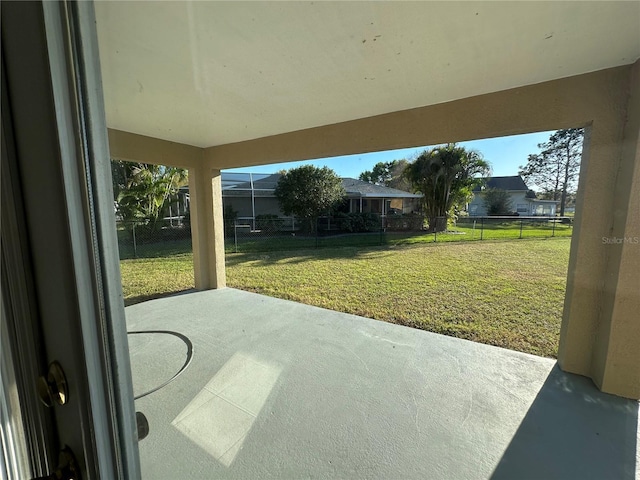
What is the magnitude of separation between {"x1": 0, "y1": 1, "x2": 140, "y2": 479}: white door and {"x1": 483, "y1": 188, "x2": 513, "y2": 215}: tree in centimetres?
381

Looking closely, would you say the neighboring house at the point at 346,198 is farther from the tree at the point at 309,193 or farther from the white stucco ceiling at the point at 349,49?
the white stucco ceiling at the point at 349,49

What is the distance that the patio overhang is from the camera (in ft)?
4.36

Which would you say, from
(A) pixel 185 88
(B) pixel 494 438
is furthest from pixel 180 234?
(B) pixel 494 438

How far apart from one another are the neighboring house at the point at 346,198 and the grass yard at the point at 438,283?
1.03 metres

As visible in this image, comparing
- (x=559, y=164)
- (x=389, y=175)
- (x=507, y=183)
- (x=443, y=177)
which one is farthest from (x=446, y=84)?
(x=389, y=175)

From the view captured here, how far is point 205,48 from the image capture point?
5.12ft

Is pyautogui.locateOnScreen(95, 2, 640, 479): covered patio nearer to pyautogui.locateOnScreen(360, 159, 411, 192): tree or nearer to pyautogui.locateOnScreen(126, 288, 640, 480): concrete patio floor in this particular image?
pyautogui.locateOnScreen(126, 288, 640, 480): concrete patio floor

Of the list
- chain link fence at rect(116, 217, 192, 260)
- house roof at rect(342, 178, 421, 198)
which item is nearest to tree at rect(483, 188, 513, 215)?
house roof at rect(342, 178, 421, 198)

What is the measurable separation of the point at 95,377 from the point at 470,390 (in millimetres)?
2277

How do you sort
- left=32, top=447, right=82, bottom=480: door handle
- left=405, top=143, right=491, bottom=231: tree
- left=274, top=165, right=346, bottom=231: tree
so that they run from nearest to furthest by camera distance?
left=32, top=447, right=82, bottom=480: door handle < left=405, top=143, right=491, bottom=231: tree < left=274, top=165, right=346, bottom=231: tree

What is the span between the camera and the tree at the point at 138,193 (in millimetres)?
604

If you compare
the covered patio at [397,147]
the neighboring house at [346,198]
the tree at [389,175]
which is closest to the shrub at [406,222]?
the neighboring house at [346,198]

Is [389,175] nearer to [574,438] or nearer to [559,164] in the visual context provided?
[559,164]

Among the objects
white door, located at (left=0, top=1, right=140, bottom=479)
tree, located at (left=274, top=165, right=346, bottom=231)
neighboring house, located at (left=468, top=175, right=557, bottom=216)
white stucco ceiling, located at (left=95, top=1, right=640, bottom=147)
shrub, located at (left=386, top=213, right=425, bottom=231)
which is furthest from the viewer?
tree, located at (left=274, top=165, right=346, bottom=231)
